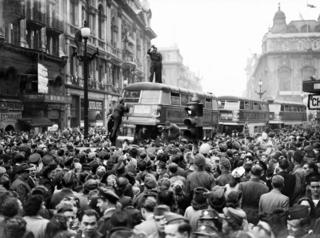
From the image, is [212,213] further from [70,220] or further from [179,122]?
[179,122]

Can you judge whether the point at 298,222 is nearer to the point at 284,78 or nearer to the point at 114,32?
the point at 114,32

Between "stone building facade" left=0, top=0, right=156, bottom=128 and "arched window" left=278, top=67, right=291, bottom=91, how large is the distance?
39.8 meters

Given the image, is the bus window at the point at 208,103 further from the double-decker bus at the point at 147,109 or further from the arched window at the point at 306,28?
the arched window at the point at 306,28

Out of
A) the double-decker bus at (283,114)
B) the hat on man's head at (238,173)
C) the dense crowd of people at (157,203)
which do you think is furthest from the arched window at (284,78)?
the hat on man's head at (238,173)

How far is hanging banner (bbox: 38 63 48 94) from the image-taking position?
29484mm

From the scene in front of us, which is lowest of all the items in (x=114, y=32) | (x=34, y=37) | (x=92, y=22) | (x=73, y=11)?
(x=34, y=37)

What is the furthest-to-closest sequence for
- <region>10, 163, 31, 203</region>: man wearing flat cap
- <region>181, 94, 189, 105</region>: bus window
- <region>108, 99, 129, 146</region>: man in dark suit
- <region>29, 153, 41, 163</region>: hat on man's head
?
1. <region>181, 94, 189, 105</region>: bus window
2. <region>108, 99, 129, 146</region>: man in dark suit
3. <region>29, 153, 41, 163</region>: hat on man's head
4. <region>10, 163, 31, 203</region>: man wearing flat cap

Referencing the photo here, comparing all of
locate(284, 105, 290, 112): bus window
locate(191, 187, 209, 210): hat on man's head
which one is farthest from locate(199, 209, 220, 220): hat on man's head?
locate(284, 105, 290, 112): bus window

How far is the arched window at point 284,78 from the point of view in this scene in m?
84.3

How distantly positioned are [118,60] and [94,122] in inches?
398

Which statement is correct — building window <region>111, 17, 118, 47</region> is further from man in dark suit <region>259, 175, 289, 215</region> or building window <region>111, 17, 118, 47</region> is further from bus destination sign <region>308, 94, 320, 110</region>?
man in dark suit <region>259, 175, 289, 215</region>

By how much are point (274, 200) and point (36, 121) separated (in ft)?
82.0

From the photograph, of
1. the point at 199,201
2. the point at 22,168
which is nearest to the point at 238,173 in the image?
the point at 199,201

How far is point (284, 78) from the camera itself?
278 feet
